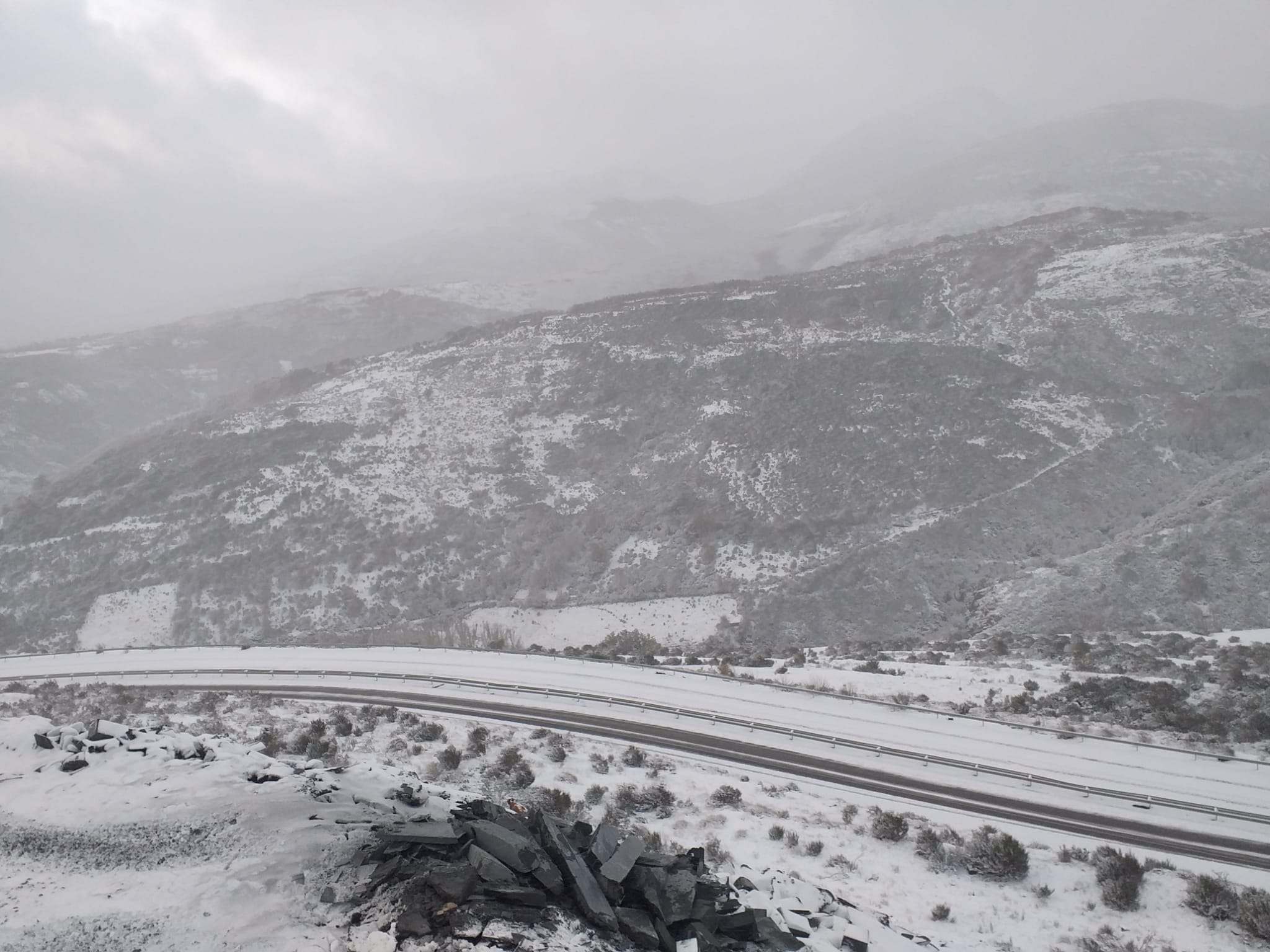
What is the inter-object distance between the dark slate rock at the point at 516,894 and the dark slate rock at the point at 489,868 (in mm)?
87

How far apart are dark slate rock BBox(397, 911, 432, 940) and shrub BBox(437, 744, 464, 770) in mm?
9874

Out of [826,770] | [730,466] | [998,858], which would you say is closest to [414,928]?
[998,858]

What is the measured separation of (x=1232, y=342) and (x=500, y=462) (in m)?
55.0

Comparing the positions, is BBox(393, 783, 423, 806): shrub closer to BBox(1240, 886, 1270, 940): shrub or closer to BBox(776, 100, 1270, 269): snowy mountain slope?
BBox(1240, 886, 1270, 940): shrub

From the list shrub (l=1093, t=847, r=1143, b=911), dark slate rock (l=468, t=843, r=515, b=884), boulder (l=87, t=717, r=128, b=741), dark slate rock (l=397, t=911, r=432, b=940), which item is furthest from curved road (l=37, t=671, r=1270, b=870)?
dark slate rock (l=397, t=911, r=432, b=940)

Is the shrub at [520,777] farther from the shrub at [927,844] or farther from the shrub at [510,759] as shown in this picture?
the shrub at [927,844]

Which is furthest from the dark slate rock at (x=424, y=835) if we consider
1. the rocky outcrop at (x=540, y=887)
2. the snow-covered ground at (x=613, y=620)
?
the snow-covered ground at (x=613, y=620)

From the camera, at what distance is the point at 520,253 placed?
559 ft

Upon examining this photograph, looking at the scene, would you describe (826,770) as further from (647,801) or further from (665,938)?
(665,938)

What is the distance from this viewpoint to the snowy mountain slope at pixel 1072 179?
118250 mm

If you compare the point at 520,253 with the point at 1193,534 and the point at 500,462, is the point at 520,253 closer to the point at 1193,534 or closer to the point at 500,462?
the point at 500,462

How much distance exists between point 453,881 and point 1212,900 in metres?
12.8

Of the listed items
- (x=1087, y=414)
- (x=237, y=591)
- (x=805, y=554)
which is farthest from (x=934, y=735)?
(x=237, y=591)

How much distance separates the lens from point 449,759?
18.1m
